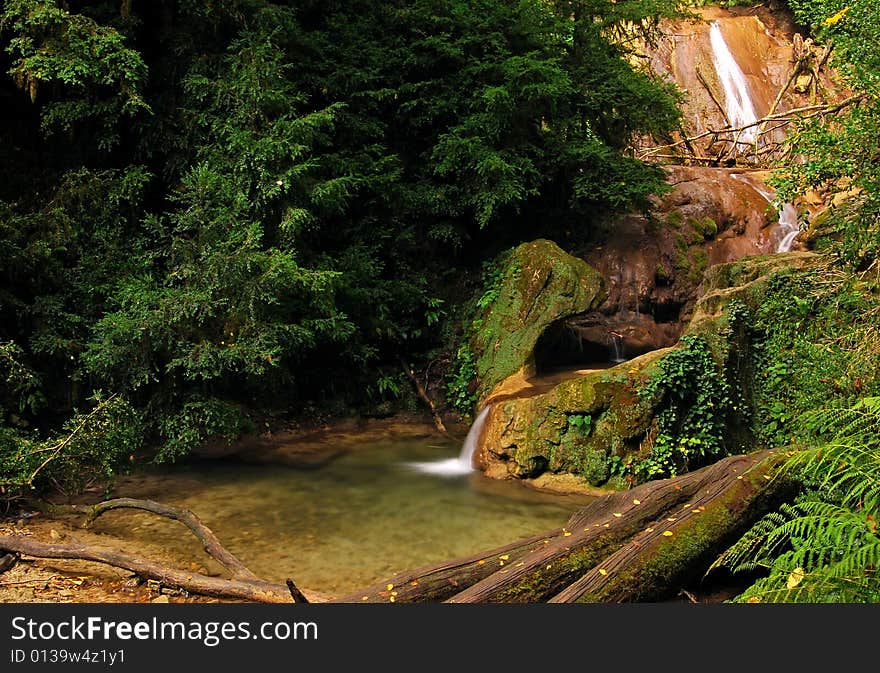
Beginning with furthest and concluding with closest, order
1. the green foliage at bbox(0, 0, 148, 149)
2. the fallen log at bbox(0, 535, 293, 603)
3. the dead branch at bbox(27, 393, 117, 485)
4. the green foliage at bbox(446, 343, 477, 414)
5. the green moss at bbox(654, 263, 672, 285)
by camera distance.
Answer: the green moss at bbox(654, 263, 672, 285) → the green foliage at bbox(446, 343, 477, 414) → the green foliage at bbox(0, 0, 148, 149) → the dead branch at bbox(27, 393, 117, 485) → the fallen log at bbox(0, 535, 293, 603)

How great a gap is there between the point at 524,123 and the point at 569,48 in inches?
91.6

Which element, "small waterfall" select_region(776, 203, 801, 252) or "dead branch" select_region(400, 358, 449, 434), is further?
"small waterfall" select_region(776, 203, 801, 252)

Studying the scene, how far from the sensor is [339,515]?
7.75 metres

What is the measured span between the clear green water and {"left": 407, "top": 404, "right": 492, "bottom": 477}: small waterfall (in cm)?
22

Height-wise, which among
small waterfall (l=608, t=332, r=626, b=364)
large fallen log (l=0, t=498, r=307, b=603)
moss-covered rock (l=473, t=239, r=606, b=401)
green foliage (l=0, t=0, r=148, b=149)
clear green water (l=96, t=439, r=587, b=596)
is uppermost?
green foliage (l=0, t=0, r=148, b=149)

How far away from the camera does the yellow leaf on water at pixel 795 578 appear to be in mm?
3184

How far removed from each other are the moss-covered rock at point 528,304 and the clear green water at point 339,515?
247 centimetres

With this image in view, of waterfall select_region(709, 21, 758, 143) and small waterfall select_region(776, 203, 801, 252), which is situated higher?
waterfall select_region(709, 21, 758, 143)

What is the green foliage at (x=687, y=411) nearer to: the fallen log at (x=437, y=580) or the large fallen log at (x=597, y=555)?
the large fallen log at (x=597, y=555)

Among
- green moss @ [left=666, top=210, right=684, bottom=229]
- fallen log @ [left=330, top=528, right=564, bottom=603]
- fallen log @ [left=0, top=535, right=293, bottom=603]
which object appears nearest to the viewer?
fallen log @ [left=330, top=528, right=564, bottom=603]

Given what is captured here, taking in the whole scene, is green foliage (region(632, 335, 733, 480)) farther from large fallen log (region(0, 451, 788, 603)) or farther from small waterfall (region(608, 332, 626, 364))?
small waterfall (region(608, 332, 626, 364))

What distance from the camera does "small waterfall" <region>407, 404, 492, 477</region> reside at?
9477 millimetres

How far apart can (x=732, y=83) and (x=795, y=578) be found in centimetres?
2217

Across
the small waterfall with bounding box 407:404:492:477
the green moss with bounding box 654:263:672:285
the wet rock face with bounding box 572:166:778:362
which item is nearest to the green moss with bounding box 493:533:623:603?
the small waterfall with bounding box 407:404:492:477
